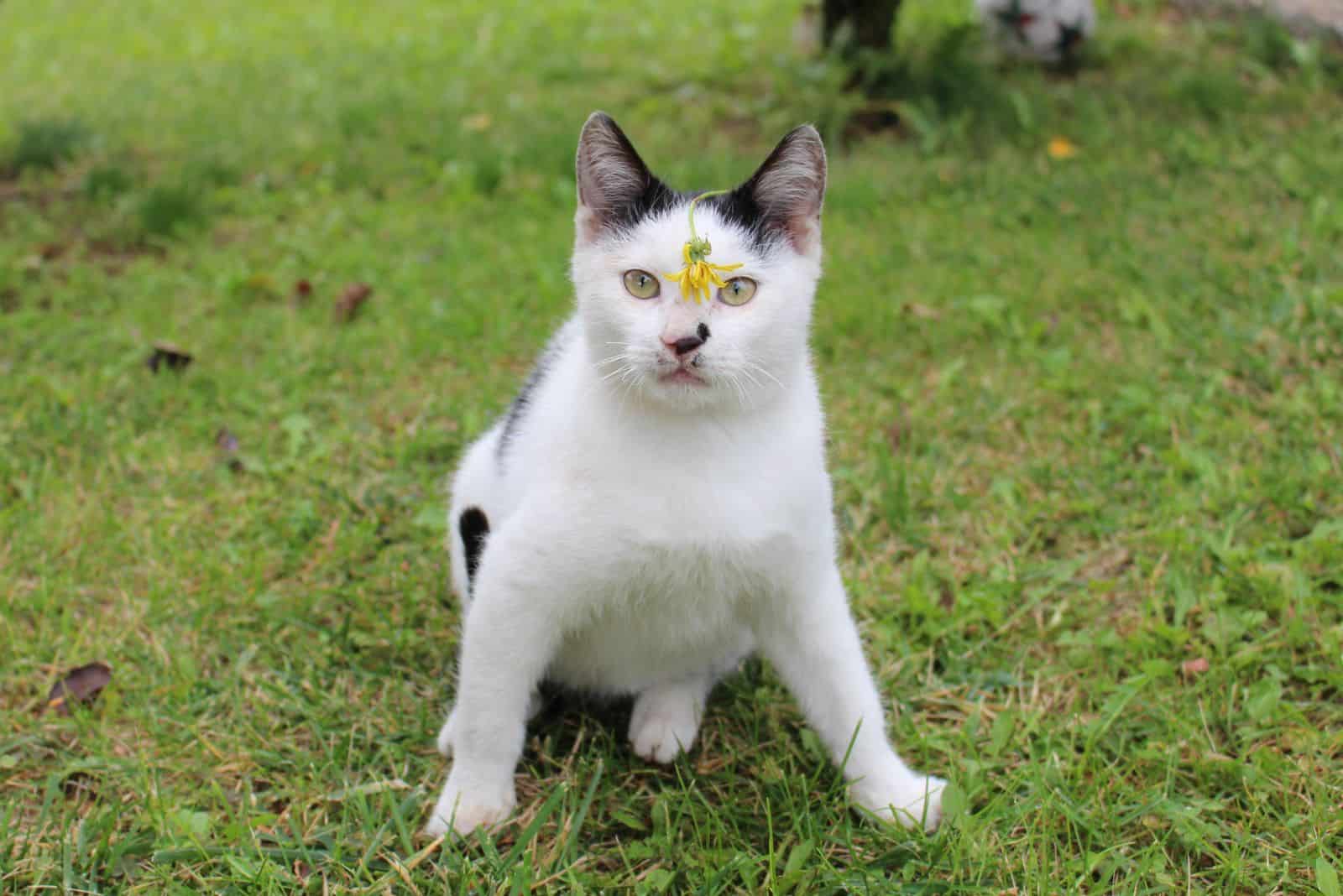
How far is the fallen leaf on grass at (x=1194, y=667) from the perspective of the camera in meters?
2.30

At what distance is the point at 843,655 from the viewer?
6.53ft

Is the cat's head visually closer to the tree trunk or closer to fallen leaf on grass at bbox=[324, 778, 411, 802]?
fallen leaf on grass at bbox=[324, 778, 411, 802]

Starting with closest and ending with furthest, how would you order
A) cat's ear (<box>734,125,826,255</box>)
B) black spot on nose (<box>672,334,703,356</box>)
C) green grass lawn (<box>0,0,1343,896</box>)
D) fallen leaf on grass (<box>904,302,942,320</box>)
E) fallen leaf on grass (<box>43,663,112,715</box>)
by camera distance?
black spot on nose (<box>672,334,703,356</box>) < cat's ear (<box>734,125,826,255</box>) < green grass lawn (<box>0,0,1343,896</box>) < fallen leaf on grass (<box>43,663,112,715</box>) < fallen leaf on grass (<box>904,302,942,320</box>)

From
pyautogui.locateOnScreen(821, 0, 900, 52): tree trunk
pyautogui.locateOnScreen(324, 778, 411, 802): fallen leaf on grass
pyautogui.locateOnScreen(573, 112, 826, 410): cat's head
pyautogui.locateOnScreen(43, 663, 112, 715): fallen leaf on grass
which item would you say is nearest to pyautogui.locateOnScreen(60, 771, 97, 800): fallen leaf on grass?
pyautogui.locateOnScreen(43, 663, 112, 715): fallen leaf on grass

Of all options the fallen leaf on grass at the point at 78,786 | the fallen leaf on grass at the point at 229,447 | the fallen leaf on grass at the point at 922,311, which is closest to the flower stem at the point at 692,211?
the fallen leaf on grass at the point at 78,786

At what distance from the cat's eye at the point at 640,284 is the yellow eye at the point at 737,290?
107 millimetres

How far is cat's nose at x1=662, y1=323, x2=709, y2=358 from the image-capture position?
5.55 ft

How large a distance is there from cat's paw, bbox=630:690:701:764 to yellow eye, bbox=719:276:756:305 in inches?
32.3

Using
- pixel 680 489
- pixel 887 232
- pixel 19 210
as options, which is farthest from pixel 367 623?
pixel 19 210

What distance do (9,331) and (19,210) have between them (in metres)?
1.20

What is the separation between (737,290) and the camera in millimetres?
1771

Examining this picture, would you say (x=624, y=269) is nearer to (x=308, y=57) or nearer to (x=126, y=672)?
(x=126, y=672)

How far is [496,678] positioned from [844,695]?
0.62 metres

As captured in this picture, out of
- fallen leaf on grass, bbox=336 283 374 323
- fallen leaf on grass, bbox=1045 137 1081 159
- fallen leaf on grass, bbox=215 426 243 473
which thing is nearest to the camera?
fallen leaf on grass, bbox=215 426 243 473
